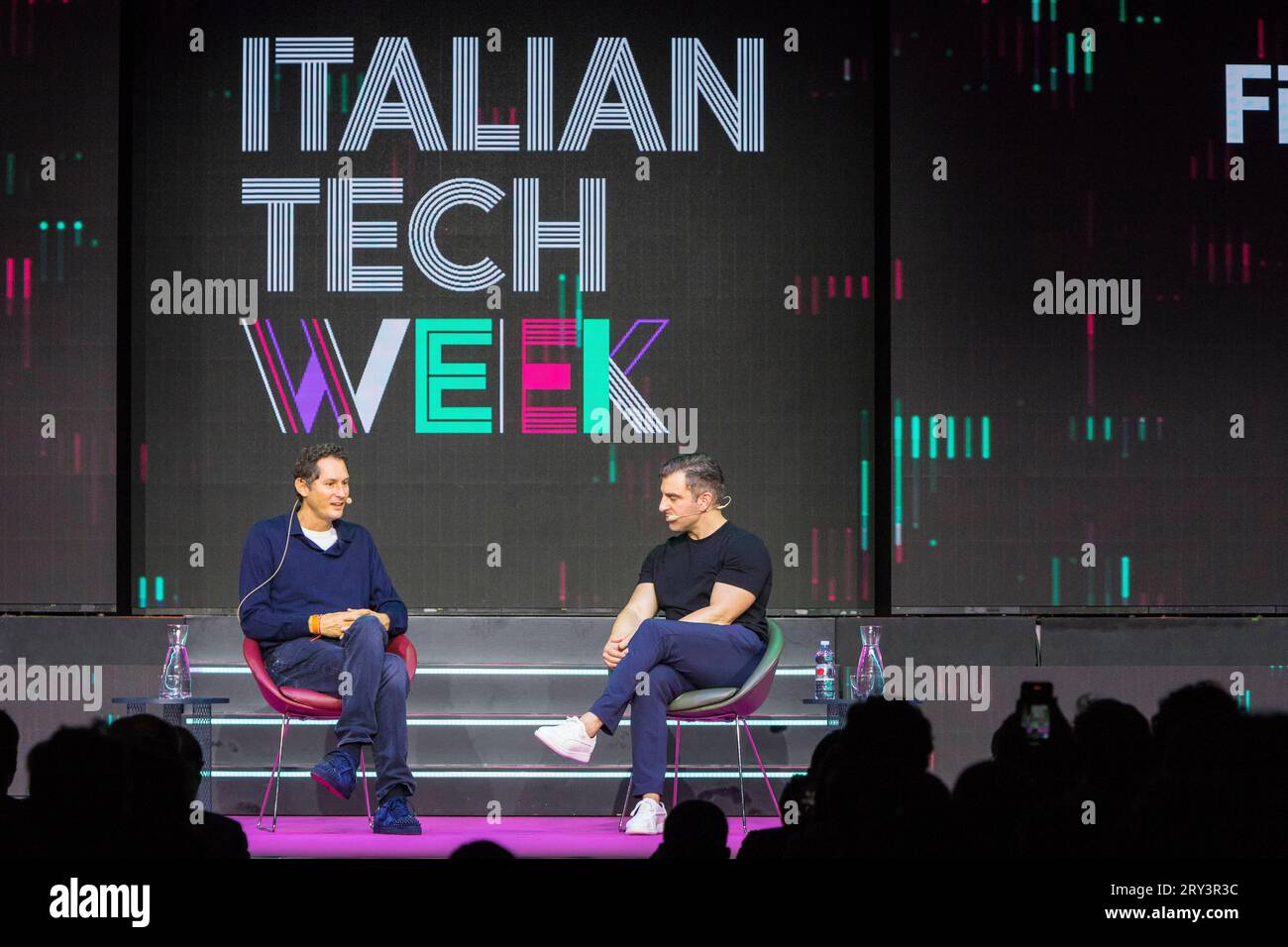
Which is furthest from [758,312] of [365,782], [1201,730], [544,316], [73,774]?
[73,774]

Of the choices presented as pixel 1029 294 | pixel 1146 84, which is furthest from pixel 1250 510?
pixel 1146 84

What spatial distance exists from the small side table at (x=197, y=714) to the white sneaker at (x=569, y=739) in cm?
115

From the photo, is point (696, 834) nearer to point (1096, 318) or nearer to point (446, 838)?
point (446, 838)

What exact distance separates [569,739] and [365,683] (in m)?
0.68

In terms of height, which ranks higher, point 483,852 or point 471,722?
point 483,852

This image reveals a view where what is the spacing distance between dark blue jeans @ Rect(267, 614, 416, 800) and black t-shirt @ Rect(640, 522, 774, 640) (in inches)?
37.4

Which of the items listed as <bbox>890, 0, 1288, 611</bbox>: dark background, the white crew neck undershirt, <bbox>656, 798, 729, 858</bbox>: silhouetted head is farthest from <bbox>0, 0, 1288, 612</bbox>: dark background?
<bbox>656, 798, 729, 858</bbox>: silhouetted head

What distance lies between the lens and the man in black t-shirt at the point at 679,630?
4.73m

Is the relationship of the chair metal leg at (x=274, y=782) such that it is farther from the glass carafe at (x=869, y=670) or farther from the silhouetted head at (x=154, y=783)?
the silhouetted head at (x=154, y=783)

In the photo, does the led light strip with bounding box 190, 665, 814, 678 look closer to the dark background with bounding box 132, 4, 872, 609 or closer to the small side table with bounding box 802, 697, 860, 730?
the small side table with bounding box 802, 697, 860, 730

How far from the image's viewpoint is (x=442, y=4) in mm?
6305

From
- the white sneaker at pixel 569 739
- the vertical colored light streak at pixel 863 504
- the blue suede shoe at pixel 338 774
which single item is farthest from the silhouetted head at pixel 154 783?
the vertical colored light streak at pixel 863 504

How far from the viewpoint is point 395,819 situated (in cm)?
465

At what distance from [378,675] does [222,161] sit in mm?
2662
